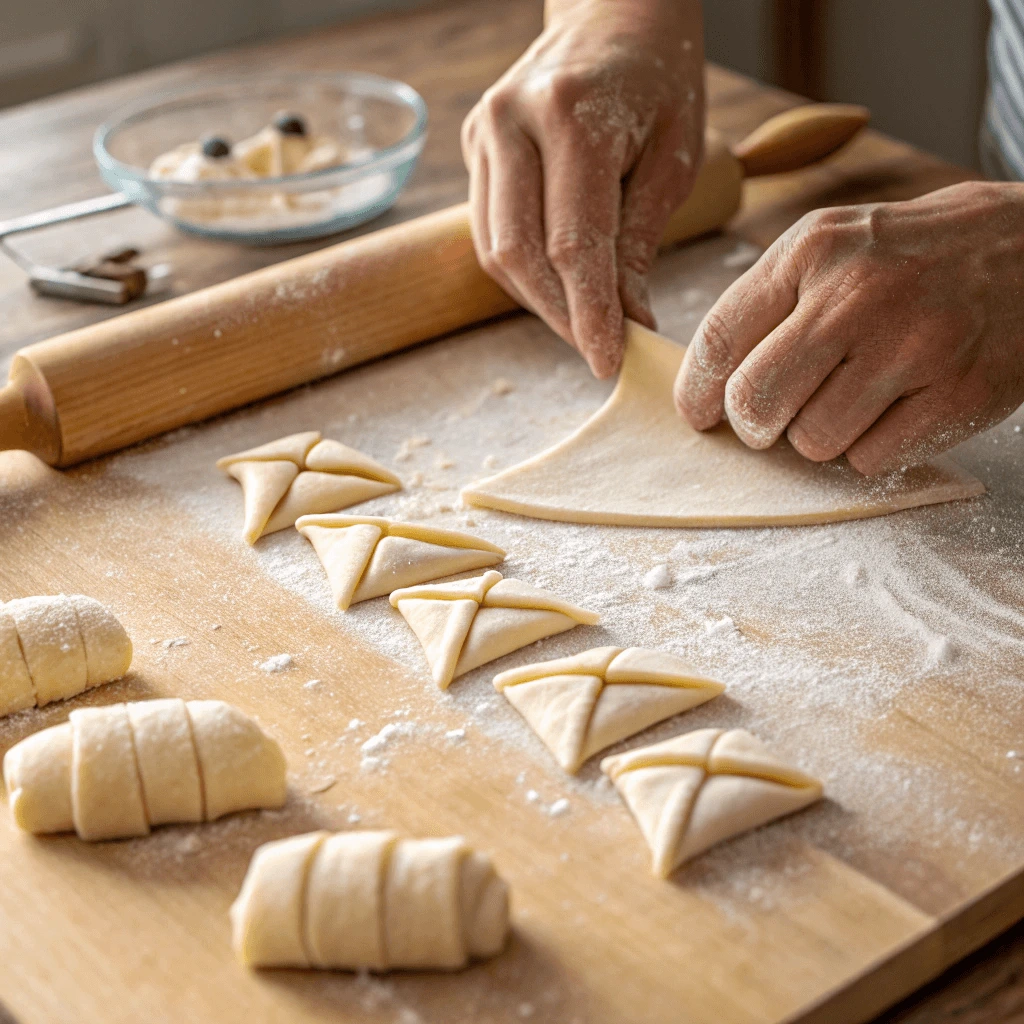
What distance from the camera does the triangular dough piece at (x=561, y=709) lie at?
1452mm

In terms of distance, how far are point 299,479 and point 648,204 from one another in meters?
0.78

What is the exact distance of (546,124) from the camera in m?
2.12

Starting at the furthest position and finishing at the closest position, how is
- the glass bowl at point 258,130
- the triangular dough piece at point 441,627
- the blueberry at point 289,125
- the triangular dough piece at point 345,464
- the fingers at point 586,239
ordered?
the blueberry at point 289,125
the glass bowl at point 258,130
the fingers at point 586,239
the triangular dough piece at point 345,464
the triangular dough piece at point 441,627

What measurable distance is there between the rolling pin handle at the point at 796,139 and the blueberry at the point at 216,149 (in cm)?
102

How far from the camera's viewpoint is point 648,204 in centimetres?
221

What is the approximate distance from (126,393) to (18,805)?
86 centimetres

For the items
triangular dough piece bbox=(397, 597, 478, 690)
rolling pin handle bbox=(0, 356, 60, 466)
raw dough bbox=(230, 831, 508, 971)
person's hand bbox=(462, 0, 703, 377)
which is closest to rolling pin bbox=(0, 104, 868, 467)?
rolling pin handle bbox=(0, 356, 60, 466)

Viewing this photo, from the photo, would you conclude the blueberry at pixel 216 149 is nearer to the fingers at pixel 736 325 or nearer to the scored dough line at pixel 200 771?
the fingers at pixel 736 325

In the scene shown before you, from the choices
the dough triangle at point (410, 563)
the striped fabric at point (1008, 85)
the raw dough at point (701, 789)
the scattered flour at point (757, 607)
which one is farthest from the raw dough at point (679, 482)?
the striped fabric at point (1008, 85)

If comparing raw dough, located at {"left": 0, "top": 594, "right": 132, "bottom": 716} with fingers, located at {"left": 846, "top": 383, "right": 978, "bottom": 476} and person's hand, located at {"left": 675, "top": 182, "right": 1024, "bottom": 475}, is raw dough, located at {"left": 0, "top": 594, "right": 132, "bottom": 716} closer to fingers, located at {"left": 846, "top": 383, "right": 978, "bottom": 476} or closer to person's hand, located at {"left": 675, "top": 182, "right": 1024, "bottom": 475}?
person's hand, located at {"left": 675, "top": 182, "right": 1024, "bottom": 475}

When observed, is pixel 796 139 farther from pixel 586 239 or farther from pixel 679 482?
pixel 679 482

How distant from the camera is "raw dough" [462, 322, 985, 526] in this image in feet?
6.08

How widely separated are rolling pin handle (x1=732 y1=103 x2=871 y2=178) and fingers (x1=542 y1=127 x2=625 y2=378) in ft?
2.04

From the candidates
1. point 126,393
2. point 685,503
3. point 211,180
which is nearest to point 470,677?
point 685,503
